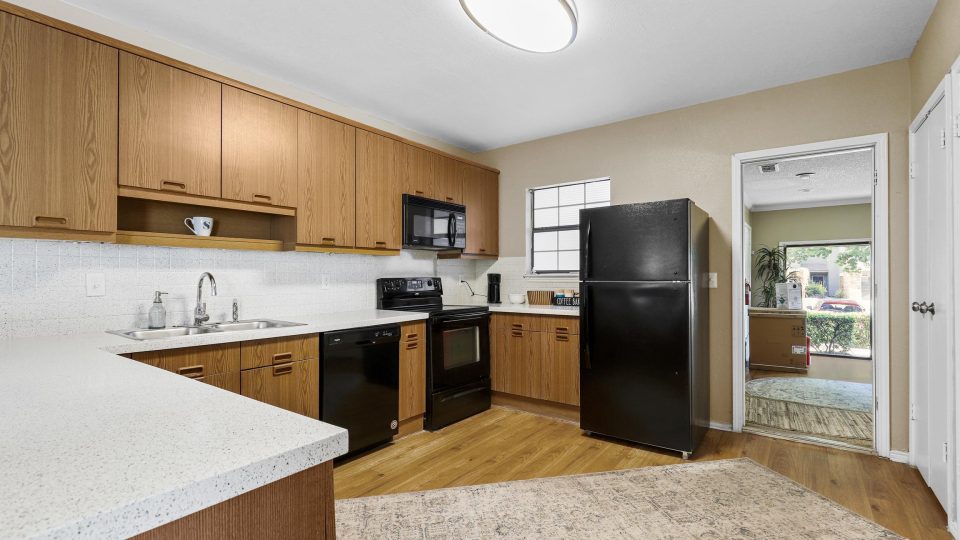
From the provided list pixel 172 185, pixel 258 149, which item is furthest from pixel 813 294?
pixel 172 185

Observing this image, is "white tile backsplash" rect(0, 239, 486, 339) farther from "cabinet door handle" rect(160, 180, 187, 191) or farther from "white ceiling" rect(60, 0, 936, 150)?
"white ceiling" rect(60, 0, 936, 150)

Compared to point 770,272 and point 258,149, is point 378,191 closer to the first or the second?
point 258,149

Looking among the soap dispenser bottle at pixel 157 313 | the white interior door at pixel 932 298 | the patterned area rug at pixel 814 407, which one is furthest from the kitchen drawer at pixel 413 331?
the white interior door at pixel 932 298

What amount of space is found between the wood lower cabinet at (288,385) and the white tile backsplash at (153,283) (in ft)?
2.19

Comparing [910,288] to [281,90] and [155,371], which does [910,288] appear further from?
[281,90]

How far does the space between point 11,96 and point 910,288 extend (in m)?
4.80

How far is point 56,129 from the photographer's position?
2086 millimetres

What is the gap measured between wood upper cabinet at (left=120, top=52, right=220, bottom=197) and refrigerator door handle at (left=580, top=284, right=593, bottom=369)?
2454 mm

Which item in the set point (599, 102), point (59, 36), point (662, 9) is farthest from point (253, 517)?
point (599, 102)

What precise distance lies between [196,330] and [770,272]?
25.2 ft

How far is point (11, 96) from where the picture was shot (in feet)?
6.45

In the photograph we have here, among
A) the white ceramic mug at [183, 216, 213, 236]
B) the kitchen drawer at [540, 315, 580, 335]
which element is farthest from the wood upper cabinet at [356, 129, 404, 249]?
the kitchen drawer at [540, 315, 580, 335]

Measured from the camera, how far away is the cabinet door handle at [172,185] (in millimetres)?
2436

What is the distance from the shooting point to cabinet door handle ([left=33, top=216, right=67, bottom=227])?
6.67 feet
